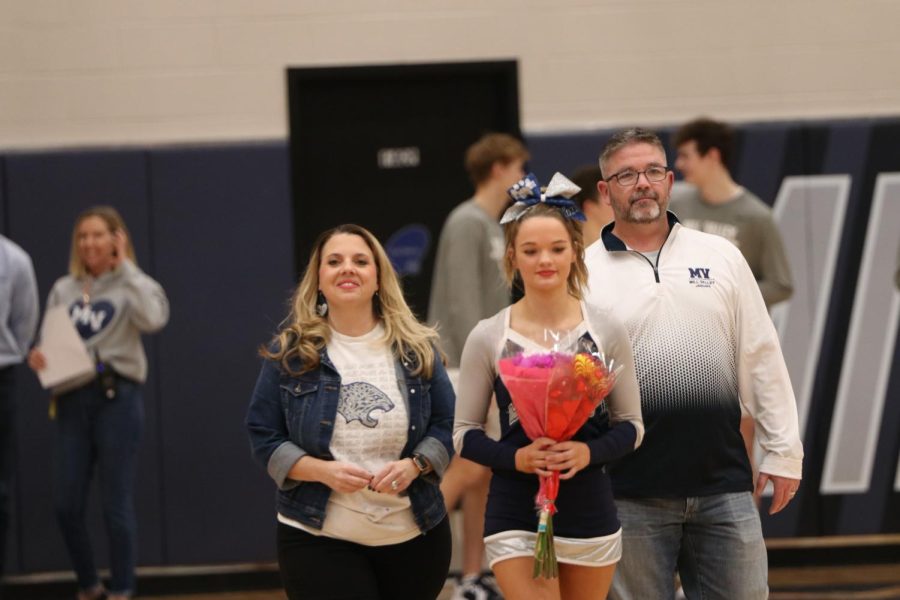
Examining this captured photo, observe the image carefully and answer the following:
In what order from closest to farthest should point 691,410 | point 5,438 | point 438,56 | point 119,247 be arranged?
point 691,410 < point 5,438 < point 119,247 < point 438,56

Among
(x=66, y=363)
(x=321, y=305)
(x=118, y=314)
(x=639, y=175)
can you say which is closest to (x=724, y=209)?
(x=639, y=175)

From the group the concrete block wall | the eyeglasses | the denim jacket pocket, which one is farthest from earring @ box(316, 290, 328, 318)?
the concrete block wall

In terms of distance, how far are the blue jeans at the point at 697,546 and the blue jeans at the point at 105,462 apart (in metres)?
3.03

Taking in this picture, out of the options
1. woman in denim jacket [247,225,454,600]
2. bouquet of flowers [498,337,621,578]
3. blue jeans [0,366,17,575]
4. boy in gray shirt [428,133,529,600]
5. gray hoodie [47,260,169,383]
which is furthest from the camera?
gray hoodie [47,260,169,383]

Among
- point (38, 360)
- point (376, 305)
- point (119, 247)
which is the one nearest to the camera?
point (376, 305)

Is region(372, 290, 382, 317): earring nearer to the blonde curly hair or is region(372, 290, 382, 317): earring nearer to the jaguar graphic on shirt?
the blonde curly hair

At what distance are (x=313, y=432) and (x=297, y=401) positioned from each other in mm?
98

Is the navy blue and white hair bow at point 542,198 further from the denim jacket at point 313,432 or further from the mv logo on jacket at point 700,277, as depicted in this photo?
the denim jacket at point 313,432

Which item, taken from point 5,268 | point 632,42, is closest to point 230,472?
point 5,268

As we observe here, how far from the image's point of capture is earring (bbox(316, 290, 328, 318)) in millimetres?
3626

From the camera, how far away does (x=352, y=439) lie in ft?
11.3

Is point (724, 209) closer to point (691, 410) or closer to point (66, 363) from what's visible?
point (691, 410)

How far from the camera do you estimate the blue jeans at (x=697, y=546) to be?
10.8ft

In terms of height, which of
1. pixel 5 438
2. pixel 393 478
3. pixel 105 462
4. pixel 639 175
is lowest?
pixel 105 462
